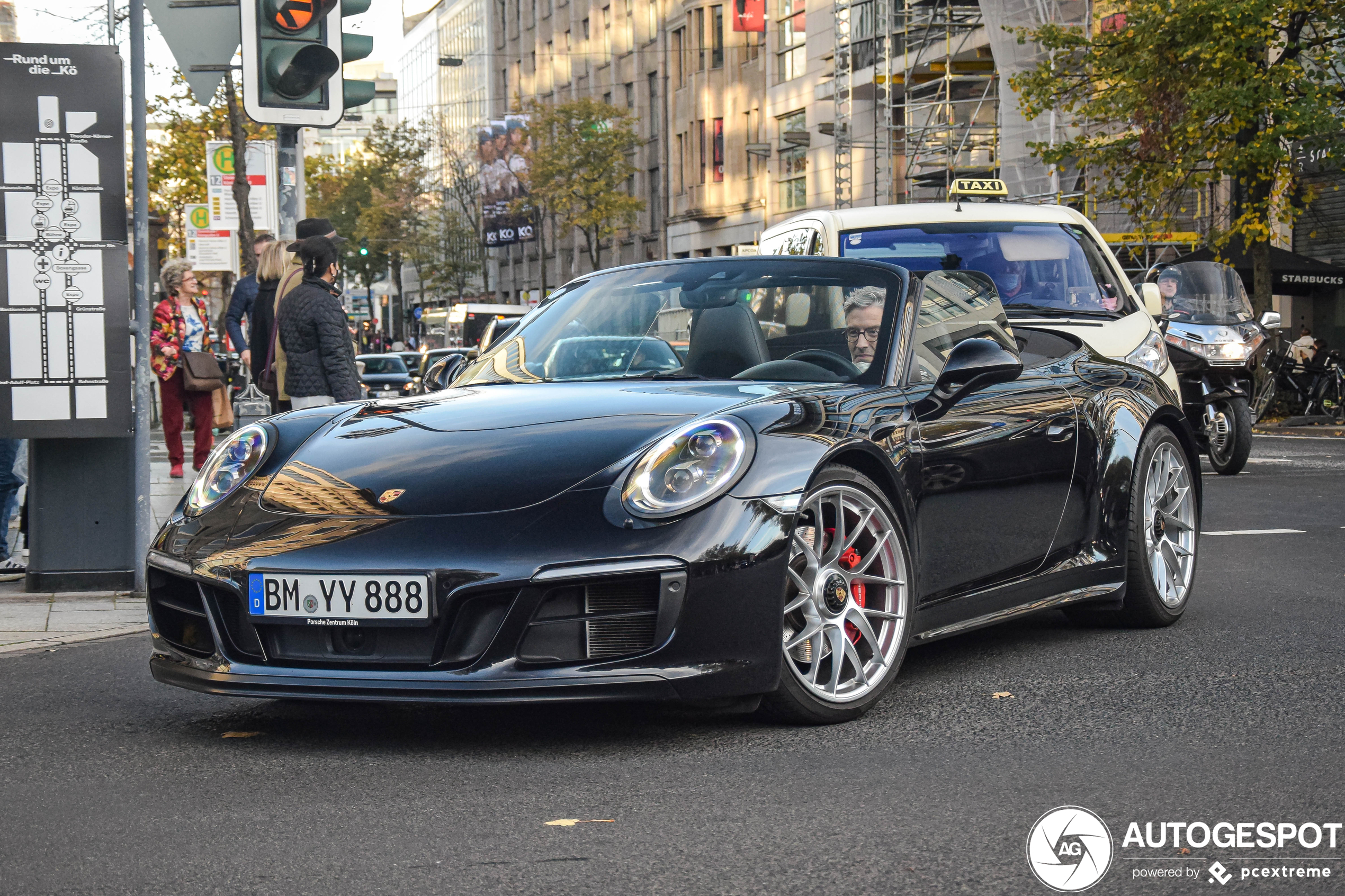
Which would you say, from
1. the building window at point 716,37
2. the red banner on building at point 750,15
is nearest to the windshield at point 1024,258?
the red banner on building at point 750,15

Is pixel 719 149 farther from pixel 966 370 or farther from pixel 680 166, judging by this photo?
pixel 966 370

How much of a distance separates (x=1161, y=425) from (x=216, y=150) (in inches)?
647

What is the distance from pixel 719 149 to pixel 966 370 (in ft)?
169

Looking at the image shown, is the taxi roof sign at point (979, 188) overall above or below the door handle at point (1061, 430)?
above

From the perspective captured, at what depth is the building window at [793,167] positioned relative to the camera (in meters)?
48.8

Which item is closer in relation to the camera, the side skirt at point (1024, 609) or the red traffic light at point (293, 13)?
the side skirt at point (1024, 609)

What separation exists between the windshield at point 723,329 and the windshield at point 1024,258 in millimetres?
4287

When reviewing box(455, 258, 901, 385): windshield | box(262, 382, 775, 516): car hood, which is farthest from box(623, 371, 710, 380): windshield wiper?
box(262, 382, 775, 516): car hood

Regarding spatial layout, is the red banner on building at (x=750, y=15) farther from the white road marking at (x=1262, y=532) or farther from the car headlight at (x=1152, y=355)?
the white road marking at (x=1262, y=532)

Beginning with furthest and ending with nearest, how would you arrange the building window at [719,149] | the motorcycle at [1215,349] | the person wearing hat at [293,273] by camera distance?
the building window at [719,149] < the motorcycle at [1215,349] < the person wearing hat at [293,273]

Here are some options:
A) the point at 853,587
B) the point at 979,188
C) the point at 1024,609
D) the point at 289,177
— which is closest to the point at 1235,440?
the point at 979,188

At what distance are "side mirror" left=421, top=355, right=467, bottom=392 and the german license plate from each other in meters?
1.62

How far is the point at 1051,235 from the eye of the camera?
33.9 feet

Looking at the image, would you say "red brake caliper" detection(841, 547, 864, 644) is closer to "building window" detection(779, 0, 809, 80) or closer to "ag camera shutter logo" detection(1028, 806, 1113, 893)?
"ag camera shutter logo" detection(1028, 806, 1113, 893)
